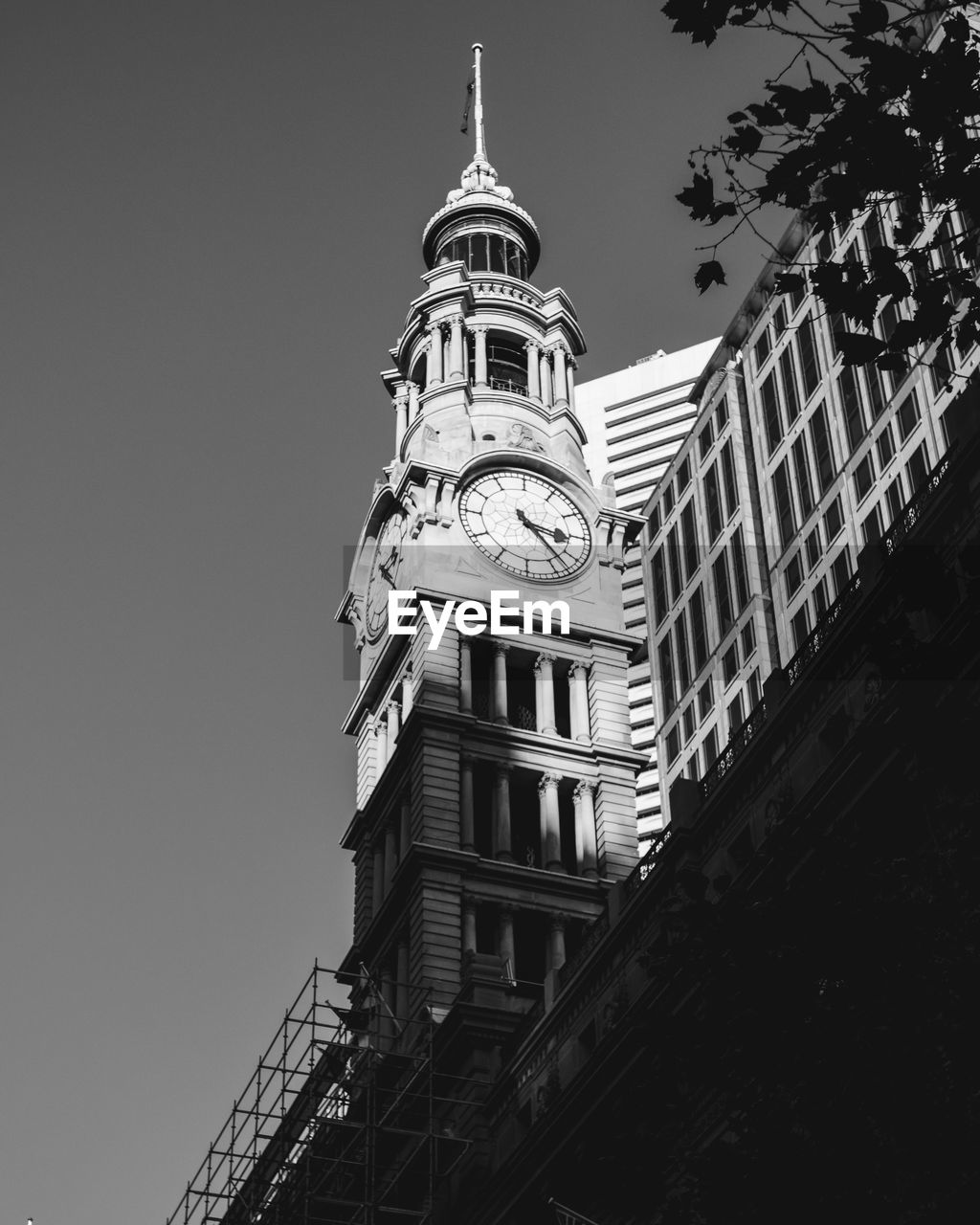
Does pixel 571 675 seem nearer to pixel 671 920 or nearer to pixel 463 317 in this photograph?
pixel 463 317

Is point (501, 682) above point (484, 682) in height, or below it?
below

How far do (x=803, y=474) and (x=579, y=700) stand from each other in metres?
25.7

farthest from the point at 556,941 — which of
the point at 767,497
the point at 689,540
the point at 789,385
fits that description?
the point at 689,540

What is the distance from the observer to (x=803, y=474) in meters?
89.4

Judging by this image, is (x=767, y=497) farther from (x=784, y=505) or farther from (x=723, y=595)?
(x=723, y=595)

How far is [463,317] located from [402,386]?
408 centimetres

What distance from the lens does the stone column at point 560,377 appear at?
3130 inches

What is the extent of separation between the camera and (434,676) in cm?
6588

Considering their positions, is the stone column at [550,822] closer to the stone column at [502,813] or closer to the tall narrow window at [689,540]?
the stone column at [502,813]

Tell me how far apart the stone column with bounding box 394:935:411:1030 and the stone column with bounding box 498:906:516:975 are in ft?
9.68

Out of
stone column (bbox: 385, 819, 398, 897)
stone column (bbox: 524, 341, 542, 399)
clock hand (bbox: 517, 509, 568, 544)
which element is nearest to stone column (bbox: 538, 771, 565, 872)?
stone column (bbox: 385, 819, 398, 897)

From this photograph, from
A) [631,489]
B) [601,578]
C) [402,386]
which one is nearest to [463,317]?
[402,386]

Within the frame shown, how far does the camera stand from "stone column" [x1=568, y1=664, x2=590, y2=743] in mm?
67438

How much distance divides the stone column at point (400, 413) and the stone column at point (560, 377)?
6334mm
